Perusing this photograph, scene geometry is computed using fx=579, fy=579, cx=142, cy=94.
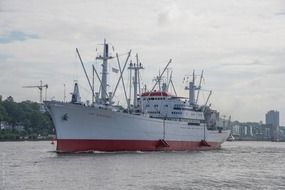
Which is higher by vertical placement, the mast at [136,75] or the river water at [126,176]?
the mast at [136,75]

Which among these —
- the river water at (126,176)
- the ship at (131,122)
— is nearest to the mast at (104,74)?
the ship at (131,122)

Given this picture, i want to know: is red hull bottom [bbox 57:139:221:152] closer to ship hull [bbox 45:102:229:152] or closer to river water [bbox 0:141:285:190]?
ship hull [bbox 45:102:229:152]

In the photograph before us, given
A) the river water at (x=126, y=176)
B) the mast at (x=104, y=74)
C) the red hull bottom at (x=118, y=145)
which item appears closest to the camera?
the river water at (x=126, y=176)

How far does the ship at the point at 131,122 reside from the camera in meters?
83.2

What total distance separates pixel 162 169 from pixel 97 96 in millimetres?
39895

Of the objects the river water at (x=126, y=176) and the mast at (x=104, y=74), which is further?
the mast at (x=104, y=74)

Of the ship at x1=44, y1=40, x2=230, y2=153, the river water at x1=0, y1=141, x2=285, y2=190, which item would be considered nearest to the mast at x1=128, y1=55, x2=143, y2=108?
the ship at x1=44, y1=40, x2=230, y2=153

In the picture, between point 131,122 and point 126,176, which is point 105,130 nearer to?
point 131,122

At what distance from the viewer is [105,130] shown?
8681cm

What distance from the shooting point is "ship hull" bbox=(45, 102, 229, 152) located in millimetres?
82938

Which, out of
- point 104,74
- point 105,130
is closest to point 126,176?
point 105,130

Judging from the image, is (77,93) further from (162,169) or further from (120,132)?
(162,169)

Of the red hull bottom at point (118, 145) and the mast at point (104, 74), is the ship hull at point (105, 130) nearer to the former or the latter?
the red hull bottom at point (118, 145)

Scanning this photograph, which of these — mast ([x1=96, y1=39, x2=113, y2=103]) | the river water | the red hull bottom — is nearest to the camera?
the river water
